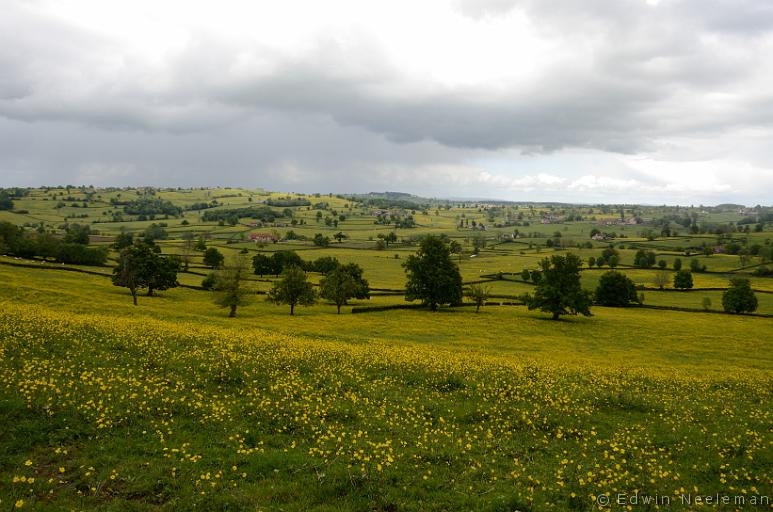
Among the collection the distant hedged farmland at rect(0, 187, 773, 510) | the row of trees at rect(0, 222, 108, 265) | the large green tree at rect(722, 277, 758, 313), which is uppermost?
the row of trees at rect(0, 222, 108, 265)

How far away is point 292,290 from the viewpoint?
73.0 m

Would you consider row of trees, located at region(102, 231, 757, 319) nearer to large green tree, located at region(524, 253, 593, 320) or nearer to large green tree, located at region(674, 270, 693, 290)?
large green tree, located at region(524, 253, 593, 320)

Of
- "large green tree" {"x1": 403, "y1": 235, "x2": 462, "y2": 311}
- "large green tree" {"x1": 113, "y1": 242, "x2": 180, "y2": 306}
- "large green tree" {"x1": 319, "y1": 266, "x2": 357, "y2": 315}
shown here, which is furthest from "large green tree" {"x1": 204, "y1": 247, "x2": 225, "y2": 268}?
"large green tree" {"x1": 403, "y1": 235, "x2": 462, "y2": 311}

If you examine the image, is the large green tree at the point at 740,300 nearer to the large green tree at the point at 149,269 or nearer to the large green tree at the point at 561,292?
the large green tree at the point at 561,292

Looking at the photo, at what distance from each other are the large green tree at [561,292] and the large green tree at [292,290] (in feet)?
126

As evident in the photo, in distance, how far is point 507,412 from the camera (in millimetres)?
19453

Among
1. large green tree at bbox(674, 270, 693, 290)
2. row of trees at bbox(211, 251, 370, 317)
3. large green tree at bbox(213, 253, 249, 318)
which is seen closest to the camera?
large green tree at bbox(213, 253, 249, 318)

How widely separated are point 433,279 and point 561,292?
2171cm

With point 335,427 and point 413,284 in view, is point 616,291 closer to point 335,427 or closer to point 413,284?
point 413,284

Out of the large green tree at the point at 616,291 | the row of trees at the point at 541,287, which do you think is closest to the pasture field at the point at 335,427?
the row of trees at the point at 541,287

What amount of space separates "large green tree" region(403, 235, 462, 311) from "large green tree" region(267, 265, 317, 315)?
18341 millimetres

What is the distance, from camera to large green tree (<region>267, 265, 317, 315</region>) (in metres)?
73.0

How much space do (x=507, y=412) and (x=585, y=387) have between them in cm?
730

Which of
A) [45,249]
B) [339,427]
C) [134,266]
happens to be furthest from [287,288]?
[45,249]
